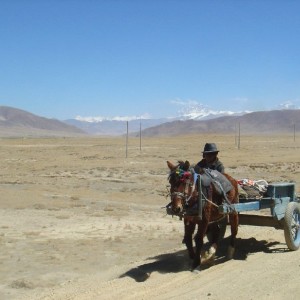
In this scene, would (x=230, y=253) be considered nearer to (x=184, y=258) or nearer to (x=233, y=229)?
(x=233, y=229)

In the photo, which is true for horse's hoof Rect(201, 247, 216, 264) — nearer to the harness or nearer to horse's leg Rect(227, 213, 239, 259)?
horse's leg Rect(227, 213, 239, 259)

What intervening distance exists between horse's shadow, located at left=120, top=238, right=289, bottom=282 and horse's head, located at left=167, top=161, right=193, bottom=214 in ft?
5.02

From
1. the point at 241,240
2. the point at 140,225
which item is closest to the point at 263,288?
the point at 241,240

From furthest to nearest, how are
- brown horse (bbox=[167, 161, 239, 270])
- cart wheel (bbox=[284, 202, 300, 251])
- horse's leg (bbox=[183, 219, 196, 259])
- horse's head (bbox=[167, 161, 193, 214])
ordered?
cart wheel (bbox=[284, 202, 300, 251]), horse's leg (bbox=[183, 219, 196, 259]), brown horse (bbox=[167, 161, 239, 270]), horse's head (bbox=[167, 161, 193, 214])

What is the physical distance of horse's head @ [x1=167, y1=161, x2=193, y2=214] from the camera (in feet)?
25.5

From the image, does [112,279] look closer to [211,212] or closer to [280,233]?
[211,212]

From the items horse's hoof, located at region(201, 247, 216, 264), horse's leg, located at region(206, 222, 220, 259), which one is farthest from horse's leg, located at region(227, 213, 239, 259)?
horse's hoof, located at region(201, 247, 216, 264)

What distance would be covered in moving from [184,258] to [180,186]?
2543 mm

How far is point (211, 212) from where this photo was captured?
8.67m

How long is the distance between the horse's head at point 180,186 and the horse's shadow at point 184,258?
1.53m

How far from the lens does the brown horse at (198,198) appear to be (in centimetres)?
795

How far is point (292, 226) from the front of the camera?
32.8 feet

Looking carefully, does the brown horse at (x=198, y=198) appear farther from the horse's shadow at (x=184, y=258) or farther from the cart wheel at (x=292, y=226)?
the cart wheel at (x=292, y=226)

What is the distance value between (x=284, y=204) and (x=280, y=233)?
7.70ft
